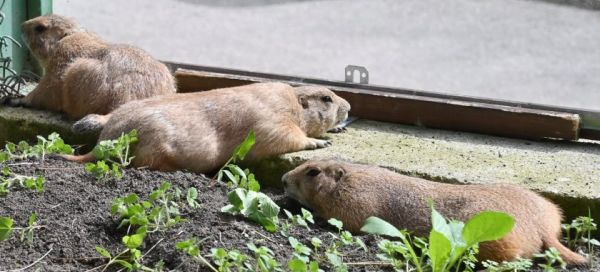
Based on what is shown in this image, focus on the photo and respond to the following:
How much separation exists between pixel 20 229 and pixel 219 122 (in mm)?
1729

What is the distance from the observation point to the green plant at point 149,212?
4.69m

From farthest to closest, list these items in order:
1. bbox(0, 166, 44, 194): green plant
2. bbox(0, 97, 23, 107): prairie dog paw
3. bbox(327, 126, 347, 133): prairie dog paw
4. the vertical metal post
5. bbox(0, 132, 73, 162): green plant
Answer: the vertical metal post, bbox(0, 97, 23, 107): prairie dog paw, bbox(327, 126, 347, 133): prairie dog paw, bbox(0, 132, 73, 162): green plant, bbox(0, 166, 44, 194): green plant

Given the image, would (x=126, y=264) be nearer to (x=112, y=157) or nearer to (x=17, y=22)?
(x=112, y=157)

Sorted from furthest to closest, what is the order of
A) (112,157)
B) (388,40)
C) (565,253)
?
(388,40) → (112,157) → (565,253)

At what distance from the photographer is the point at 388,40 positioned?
8.34m

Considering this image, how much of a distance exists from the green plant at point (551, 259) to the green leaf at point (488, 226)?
1.49 ft

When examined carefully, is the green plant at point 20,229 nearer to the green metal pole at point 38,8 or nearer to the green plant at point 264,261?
the green plant at point 264,261

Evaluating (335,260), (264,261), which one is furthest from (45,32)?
(335,260)

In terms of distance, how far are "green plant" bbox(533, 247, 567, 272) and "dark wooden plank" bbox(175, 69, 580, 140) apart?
188 centimetres

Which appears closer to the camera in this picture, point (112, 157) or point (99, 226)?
point (99, 226)

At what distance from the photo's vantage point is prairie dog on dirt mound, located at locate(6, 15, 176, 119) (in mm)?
6730

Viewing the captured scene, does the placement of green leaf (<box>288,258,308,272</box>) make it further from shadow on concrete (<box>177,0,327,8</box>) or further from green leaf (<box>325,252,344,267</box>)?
shadow on concrete (<box>177,0,327,8</box>)

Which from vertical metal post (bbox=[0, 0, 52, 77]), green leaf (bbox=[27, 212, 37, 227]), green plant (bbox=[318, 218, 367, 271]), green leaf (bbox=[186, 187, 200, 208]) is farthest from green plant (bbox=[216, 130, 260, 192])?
vertical metal post (bbox=[0, 0, 52, 77])

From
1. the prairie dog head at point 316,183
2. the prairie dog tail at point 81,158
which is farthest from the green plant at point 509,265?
the prairie dog tail at point 81,158
